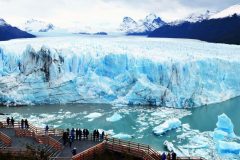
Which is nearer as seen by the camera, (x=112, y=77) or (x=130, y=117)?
(x=130, y=117)

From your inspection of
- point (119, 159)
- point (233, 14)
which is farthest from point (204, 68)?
point (233, 14)

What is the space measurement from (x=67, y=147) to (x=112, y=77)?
17.5 m

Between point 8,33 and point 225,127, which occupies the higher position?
point 8,33

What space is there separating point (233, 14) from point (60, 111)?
179 ft

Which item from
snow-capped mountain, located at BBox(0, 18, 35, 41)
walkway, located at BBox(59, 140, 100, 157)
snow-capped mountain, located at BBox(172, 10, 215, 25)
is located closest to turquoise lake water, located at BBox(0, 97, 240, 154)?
walkway, located at BBox(59, 140, 100, 157)

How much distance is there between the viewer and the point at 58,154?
15.7 meters

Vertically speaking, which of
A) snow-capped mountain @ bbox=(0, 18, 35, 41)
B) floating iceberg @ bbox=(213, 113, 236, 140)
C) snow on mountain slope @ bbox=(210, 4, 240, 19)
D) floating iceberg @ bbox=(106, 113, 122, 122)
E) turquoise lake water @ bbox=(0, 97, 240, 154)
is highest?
snow on mountain slope @ bbox=(210, 4, 240, 19)

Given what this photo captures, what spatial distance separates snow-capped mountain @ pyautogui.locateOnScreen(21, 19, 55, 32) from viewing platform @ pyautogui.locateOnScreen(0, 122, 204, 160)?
80790 millimetres

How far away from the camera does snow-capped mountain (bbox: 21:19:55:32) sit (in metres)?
98.2

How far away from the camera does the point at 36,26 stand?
104m

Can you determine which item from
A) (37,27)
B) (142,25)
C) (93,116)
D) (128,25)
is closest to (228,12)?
(142,25)

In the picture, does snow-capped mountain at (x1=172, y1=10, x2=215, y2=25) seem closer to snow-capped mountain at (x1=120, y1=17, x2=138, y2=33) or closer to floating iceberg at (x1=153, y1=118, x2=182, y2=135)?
snow-capped mountain at (x1=120, y1=17, x2=138, y2=33)

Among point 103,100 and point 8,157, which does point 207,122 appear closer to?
point 103,100

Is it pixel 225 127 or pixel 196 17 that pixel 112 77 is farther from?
pixel 196 17
